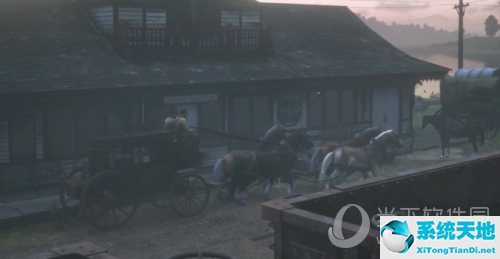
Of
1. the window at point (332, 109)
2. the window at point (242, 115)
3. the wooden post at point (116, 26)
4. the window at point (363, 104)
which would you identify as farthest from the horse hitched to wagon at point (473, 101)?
the wooden post at point (116, 26)

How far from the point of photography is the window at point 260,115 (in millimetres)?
20047

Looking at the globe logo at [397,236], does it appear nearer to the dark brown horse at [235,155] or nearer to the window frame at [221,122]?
the dark brown horse at [235,155]

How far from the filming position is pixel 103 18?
18.6 metres

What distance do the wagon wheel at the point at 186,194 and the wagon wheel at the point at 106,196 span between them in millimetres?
936

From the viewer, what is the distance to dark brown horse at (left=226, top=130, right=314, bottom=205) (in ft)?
45.0

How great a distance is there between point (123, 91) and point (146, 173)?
4.04m

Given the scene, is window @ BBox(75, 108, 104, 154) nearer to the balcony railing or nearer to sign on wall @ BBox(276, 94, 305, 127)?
the balcony railing

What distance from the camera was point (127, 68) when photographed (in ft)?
55.3

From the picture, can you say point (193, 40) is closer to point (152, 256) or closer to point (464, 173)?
point (152, 256)

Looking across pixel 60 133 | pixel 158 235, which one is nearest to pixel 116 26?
pixel 60 133

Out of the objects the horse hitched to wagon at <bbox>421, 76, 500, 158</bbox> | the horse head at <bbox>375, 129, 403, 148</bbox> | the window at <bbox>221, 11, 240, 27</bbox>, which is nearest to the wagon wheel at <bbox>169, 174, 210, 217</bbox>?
the horse head at <bbox>375, 129, 403, 148</bbox>

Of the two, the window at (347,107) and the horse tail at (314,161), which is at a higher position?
the window at (347,107)

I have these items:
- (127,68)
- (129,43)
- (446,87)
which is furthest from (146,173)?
(446,87)

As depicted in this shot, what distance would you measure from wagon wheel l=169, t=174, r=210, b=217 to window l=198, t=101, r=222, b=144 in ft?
17.0
